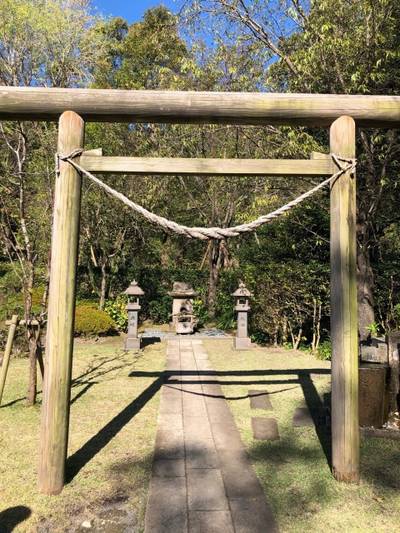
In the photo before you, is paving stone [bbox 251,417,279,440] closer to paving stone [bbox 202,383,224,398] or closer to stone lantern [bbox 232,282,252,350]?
paving stone [bbox 202,383,224,398]

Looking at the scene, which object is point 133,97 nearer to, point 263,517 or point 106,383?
point 263,517

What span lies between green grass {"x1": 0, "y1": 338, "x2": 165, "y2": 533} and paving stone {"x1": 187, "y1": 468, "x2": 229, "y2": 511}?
34 cm

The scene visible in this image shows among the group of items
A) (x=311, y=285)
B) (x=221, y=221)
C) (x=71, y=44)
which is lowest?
(x=311, y=285)

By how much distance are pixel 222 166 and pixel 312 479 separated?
8.38 ft

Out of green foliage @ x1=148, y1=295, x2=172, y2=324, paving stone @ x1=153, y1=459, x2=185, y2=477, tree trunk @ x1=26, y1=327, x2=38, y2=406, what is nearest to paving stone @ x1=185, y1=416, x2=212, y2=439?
paving stone @ x1=153, y1=459, x2=185, y2=477

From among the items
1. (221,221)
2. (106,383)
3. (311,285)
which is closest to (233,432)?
(106,383)

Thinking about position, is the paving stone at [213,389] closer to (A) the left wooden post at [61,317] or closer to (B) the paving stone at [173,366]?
(B) the paving stone at [173,366]

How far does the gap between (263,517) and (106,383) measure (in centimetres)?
387

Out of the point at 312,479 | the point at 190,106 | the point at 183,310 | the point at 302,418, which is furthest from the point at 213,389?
the point at 183,310

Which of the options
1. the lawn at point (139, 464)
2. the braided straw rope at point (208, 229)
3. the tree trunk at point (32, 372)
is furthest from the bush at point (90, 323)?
the braided straw rope at point (208, 229)

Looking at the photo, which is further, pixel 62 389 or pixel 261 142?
pixel 261 142

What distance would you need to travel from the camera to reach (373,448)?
11.7 feet

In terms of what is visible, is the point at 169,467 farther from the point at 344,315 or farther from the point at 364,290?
the point at 364,290

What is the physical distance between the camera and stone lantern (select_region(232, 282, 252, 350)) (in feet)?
29.9
